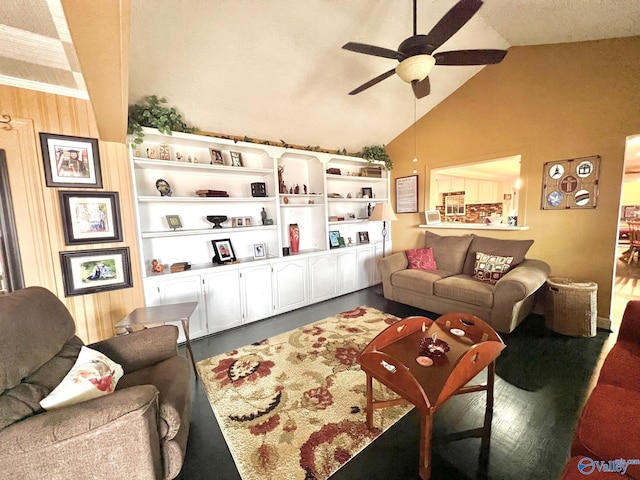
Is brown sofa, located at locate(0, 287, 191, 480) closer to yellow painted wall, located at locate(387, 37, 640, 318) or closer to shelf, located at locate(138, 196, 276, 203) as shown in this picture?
shelf, located at locate(138, 196, 276, 203)

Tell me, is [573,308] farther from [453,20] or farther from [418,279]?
[453,20]

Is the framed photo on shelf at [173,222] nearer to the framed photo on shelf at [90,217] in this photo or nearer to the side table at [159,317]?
the framed photo on shelf at [90,217]

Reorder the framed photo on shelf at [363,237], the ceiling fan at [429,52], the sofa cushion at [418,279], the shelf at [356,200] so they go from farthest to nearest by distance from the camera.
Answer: the framed photo on shelf at [363,237] → the shelf at [356,200] → the sofa cushion at [418,279] → the ceiling fan at [429,52]

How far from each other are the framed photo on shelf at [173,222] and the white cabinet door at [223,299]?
2.21 ft

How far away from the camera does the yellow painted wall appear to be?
8.27 ft

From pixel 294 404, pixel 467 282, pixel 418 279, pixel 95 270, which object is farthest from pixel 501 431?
pixel 95 270

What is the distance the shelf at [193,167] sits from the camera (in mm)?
2549

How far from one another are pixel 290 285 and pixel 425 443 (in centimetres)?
243

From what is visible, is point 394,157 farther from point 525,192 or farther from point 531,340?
point 531,340

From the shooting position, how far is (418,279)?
3.31 metres

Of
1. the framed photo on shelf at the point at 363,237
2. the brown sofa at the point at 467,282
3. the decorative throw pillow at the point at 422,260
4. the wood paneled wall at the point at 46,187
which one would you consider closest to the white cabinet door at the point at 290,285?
the brown sofa at the point at 467,282

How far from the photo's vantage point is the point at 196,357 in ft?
8.05

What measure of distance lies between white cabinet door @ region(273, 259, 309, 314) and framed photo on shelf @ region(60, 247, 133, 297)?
1.55 m

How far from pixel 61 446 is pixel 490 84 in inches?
189
